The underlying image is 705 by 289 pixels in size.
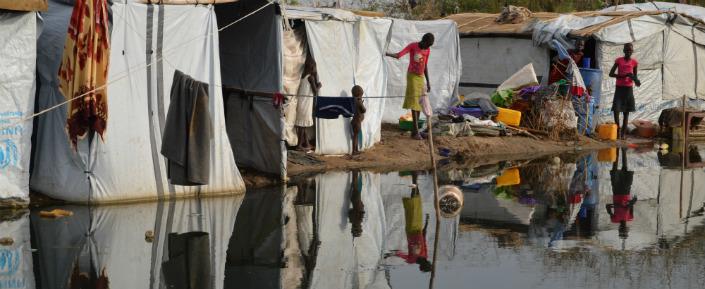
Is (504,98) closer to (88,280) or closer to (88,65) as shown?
(88,65)

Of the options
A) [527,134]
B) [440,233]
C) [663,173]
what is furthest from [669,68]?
[440,233]

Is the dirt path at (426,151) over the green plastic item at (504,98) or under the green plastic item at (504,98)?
under

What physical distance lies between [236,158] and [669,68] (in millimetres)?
11937

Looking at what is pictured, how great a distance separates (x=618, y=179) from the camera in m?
16.0

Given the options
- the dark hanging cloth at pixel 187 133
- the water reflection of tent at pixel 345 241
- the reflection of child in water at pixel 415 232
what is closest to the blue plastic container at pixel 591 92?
the water reflection of tent at pixel 345 241

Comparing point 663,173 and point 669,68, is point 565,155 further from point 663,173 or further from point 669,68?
point 669,68

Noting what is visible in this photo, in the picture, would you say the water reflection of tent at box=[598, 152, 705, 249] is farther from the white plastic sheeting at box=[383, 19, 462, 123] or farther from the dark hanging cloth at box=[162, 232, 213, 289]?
the white plastic sheeting at box=[383, 19, 462, 123]

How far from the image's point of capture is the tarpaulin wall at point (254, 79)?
1452 cm

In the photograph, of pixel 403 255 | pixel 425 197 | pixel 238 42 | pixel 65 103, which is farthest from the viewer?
pixel 238 42

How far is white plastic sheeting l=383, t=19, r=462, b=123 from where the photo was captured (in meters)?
21.3

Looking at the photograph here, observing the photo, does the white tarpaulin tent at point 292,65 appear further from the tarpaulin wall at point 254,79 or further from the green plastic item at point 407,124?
the green plastic item at point 407,124

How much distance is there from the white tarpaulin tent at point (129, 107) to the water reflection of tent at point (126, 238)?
30 cm

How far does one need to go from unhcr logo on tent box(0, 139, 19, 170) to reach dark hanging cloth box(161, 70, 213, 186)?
64.2 inches

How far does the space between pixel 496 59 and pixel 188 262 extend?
51.7 ft
